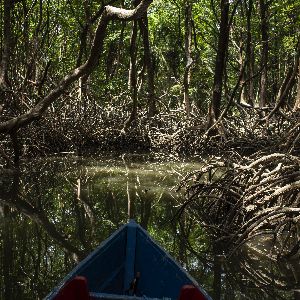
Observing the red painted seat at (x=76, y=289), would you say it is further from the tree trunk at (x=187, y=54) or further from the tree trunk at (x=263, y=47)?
the tree trunk at (x=263, y=47)

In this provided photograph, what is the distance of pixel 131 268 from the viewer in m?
3.75

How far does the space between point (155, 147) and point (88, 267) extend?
10970 millimetres

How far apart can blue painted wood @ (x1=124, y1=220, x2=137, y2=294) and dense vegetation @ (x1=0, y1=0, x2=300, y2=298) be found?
82cm

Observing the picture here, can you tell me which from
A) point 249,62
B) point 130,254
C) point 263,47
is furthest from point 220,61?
point 130,254

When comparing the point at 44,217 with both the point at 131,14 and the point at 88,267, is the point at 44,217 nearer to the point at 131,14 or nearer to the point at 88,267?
the point at 131,14

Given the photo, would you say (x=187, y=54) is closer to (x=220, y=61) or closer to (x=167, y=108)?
(x=167, y=108)

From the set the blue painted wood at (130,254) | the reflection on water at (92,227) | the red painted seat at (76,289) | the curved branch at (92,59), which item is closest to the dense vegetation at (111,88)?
the curved branch at (92,59)

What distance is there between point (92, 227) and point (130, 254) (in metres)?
2.45

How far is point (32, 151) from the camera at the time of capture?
37.7ft

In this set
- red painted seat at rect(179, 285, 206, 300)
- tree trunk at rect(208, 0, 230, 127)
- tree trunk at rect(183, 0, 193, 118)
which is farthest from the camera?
tree trunk at rect(183, 0, 193, 118)

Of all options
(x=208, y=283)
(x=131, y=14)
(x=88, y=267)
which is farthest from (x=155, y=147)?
(x=88, y=267)

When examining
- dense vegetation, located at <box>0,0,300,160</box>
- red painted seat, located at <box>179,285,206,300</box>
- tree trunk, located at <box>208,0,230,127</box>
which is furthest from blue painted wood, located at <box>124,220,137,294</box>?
tree trunk, located at <box>208,0,230,127</box>

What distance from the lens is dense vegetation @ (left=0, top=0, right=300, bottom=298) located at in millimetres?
5457

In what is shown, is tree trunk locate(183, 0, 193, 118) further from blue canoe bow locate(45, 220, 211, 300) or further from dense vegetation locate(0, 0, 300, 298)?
blue canoe bow locate(45, 220, 211, 300)
